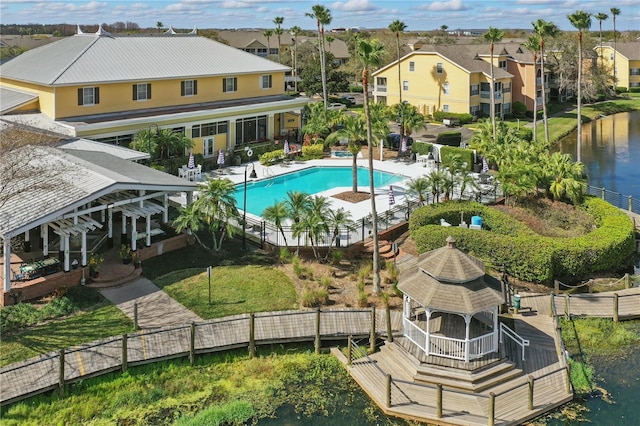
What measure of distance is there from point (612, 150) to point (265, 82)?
1278 inches

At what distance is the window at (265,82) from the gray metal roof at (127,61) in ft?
2.46

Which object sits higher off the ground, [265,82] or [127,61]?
[127,61]

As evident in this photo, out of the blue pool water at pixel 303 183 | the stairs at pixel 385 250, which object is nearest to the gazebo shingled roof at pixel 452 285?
the stairs at pixel 385 250

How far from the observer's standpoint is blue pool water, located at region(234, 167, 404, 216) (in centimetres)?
3842

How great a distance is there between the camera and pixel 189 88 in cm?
4700

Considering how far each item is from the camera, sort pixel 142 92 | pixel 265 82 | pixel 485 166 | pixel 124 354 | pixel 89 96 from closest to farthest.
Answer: pixel 124 354 < pixel 89 96 < pixel 485 166 < pixel 142 92 < pixel 265 82

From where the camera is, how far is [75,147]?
34.8 meters

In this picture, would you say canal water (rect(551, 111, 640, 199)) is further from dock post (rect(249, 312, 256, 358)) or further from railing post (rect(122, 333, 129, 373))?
railing post (rect(122, 333, 129, 373))

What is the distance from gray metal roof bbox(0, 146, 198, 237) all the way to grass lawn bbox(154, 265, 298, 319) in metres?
4.16

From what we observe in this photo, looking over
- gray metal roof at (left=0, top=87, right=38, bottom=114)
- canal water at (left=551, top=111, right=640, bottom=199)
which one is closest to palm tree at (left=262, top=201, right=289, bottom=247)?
gray metal roof at (left=0, top=87, right=38, bottom=114)

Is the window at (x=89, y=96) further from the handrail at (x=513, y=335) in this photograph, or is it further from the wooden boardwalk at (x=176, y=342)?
the handrail at (x=513, y=335)

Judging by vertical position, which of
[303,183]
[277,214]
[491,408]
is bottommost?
[491,408]

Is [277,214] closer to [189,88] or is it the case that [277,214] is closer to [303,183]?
[303,183]

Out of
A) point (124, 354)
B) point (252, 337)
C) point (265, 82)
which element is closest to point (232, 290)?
point (252, 337)
